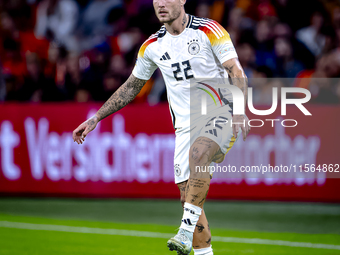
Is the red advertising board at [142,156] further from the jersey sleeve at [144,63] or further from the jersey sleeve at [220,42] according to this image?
the jersey sleeve at [220,42]

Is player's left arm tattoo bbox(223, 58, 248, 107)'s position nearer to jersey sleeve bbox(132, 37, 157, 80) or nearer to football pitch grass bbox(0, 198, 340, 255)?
jersey sleeve bbox(132, 37, 157, 80)

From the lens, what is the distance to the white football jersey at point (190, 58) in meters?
4.54

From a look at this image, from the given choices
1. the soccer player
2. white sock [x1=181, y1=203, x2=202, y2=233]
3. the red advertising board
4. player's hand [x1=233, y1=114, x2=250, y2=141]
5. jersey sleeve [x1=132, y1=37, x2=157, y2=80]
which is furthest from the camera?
the red advertising board

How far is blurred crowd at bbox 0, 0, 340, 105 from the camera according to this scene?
31.9 ft

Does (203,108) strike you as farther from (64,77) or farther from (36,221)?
(64,77)

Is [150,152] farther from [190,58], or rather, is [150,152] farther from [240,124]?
[240,124]

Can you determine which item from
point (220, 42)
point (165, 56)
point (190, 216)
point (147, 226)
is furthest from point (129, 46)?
point (190, 216)

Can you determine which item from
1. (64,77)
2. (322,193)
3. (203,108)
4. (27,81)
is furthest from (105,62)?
(203,108)

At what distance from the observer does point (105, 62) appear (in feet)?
36.1

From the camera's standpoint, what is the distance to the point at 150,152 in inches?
364

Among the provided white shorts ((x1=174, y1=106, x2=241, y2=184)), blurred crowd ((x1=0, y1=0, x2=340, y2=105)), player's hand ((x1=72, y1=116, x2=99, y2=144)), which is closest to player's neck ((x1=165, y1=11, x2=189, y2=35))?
white shorts ((x1=174, y1=106, x2=241, y2=184))

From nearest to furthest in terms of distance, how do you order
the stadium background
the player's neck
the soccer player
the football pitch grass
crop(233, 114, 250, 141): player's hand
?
crop(233, 114, 250, 141): player's hand → the soccer player → the player's neck → the football pitch grass → the stadium background

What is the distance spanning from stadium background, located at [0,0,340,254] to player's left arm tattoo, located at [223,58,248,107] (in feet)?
9.66

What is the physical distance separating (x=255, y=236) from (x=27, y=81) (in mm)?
6001
